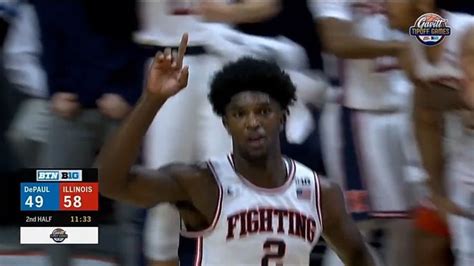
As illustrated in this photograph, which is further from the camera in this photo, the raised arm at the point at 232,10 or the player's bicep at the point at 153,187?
the raised arm at the point at 232,10

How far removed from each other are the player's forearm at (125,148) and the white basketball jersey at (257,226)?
0.31 meters

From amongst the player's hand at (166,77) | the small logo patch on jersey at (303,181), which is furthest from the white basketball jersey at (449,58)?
the player's hand at (166,77)

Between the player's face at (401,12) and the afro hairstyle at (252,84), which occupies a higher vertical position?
the player's face at (401,12)

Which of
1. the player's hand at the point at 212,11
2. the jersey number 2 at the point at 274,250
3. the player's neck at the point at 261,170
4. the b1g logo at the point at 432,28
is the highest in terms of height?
the player's hand at the point at 212,11

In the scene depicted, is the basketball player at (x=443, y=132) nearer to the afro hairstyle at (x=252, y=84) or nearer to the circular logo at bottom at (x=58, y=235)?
the afro hairstyle at (x=252, y=84)

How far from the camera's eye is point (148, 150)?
4191 millimetres

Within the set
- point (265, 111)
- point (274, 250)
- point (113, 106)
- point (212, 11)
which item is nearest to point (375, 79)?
point (212, 11)

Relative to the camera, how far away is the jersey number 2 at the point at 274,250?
3.38m

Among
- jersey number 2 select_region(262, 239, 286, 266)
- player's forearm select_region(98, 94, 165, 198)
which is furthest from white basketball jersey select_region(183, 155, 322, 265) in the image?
player's forearm select_region(98, 94, 165, 198)

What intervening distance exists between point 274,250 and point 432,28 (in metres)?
1.27

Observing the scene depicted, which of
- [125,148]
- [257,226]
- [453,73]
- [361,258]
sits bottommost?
[361,258]

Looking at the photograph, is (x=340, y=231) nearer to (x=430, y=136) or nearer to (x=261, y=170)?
(x=261, y=170)

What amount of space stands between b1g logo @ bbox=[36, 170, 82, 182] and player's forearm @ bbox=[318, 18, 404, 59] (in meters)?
0.95

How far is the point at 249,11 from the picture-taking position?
13.9 feet
